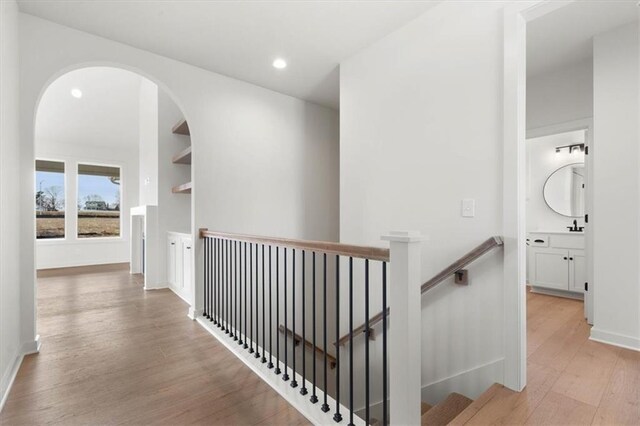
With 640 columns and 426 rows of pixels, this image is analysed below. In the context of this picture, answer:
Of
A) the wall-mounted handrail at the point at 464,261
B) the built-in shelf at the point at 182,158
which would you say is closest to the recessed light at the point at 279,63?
the built-in shelf at the point at 182,158

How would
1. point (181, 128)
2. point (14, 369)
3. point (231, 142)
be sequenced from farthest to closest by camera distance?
point (181, 128), point (231, 142), point (14, 369)

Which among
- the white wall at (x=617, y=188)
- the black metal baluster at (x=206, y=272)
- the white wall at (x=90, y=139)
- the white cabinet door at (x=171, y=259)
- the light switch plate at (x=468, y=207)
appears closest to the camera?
the light switch plate at (x=468, y=207)

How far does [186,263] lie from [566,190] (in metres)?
5.41

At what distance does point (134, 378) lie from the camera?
2.01 metres

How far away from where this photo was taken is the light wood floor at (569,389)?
1.57m

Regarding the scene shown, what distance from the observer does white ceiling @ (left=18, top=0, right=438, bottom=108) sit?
7.67 feet

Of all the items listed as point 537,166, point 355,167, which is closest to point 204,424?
point 355,167

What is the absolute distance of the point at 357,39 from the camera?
2.81 metres

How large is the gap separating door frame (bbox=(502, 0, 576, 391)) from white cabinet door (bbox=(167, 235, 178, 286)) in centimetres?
378

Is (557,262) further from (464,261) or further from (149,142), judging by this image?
(149,142)

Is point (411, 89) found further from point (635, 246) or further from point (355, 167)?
point (635, 246)

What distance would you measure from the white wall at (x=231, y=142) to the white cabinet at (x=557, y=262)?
2873 mm

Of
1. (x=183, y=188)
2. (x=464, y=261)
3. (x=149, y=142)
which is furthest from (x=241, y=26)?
(x=149, y=142)

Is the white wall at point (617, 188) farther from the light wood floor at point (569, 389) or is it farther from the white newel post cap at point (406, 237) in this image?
the white newel post cap at point (406, 237)
